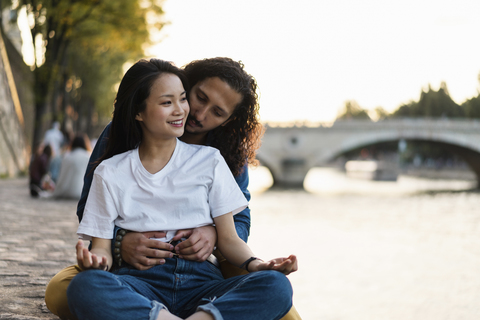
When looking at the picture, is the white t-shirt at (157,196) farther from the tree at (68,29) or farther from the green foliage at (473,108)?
the green foliage at (473,108)

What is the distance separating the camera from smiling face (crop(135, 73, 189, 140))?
210 centimetres

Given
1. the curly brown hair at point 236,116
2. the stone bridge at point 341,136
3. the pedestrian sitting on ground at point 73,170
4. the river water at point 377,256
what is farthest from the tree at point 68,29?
the stone bridge at point 341,136

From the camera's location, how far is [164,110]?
2102 millimetres

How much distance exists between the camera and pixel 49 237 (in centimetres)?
477

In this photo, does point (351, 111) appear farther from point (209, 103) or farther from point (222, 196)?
point (222, 196)

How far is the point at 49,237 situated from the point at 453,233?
10507 millimetres

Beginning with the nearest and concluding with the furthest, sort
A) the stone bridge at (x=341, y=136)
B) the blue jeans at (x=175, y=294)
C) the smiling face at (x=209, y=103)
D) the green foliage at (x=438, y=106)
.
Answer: the blue jeans at (x=175, y=294) < the smiling face at (x=209, y=103) < the stone bridge at (x=341, y=136) < the green foliage at (x=438, y=106)

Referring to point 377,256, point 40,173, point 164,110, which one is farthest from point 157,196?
point 377,256

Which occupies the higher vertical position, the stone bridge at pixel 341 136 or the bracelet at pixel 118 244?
the bracelet at pixel 118 244

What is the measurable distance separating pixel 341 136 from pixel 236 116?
28724mm

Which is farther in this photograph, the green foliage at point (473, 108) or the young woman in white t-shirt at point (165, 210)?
the green foliage at point (473, 108)

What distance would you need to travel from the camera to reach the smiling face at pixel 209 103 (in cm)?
250

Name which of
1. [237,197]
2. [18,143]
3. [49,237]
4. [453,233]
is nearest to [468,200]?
[453,233]

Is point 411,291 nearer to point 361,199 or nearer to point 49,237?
point 49,237
